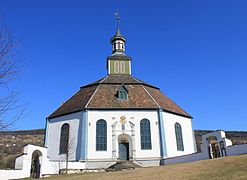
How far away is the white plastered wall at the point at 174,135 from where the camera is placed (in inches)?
1021

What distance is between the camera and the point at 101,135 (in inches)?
1006

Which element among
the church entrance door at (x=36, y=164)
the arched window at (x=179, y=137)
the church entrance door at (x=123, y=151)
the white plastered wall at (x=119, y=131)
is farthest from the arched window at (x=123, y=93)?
the church entrance door at (x=36, y=164)

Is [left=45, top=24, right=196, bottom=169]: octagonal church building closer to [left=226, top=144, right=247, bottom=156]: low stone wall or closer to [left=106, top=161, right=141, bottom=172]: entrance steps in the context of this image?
[left=106, top=161, right=141, bottom=172]: entrance steps

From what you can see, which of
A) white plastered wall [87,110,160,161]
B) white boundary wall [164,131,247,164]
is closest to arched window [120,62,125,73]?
white plastered wall [87,110,160,161]

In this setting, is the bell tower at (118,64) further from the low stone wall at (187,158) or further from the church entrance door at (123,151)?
the low stone wall at (187,158)

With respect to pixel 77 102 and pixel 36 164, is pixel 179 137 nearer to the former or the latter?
pixel 77 102

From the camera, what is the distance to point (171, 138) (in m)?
26.5

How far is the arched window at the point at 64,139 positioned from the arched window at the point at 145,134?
7.76 m

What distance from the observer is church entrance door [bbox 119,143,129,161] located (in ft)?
83.5

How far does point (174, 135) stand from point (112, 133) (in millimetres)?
6673

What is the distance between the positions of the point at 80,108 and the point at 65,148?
4.33 m

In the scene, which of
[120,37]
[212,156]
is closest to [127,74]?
[120,37]

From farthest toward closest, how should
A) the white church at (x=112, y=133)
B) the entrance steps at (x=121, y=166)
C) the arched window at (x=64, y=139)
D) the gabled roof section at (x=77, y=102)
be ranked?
the gabled roof section at (x=77, y=102) < the arched window at (x=64, y=139) < the white church at (x=112, y=133) < the entrance steps at (x=121, y=166)

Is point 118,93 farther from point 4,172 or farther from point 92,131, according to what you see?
point 4,172
